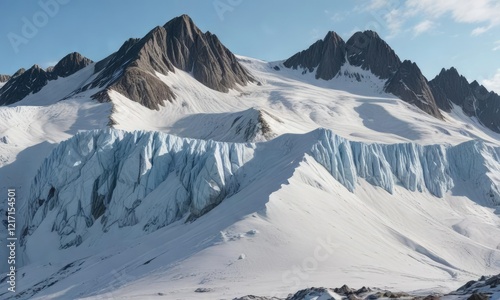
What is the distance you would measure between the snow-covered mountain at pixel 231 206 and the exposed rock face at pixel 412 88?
163 ft

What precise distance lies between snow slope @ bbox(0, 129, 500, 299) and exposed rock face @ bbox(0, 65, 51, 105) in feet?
409

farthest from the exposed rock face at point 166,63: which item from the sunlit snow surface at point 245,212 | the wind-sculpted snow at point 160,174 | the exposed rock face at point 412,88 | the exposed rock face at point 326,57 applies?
the wind-sculpted snow at point 160,174

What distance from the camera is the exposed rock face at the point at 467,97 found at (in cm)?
17838

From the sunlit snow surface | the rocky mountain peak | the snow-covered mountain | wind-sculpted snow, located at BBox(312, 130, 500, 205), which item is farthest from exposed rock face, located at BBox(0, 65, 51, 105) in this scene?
wind-sculpted snow, located at BBox(312, 130, 500, 205)

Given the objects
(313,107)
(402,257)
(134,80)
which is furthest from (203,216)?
(313,107)

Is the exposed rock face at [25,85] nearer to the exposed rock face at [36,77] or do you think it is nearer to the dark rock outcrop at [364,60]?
the exposed rock face at [36,77]

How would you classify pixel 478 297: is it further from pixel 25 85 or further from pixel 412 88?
pixel 25 85

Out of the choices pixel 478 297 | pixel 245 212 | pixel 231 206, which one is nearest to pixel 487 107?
pixel 231 206

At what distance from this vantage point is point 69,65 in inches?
7515

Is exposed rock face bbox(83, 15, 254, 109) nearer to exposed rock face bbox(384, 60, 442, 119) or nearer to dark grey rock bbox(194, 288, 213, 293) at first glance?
exposed rock face bbox(384, 60, 442, 119)

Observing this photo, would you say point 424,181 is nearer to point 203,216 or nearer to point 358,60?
point 203,216

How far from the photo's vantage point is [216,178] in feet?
169

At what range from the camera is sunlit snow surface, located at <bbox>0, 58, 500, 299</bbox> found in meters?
32.8

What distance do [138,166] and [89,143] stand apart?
28.8 feet
